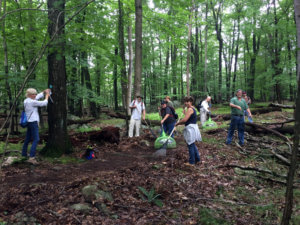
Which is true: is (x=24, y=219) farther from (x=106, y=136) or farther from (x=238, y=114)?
(x=238, y=114)

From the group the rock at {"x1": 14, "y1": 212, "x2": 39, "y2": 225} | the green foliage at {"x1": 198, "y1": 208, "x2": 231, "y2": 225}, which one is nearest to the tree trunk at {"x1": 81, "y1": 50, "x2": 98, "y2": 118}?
the rock at {"x1": 14, "y1": 212, "x2": 39, "y2": 225}

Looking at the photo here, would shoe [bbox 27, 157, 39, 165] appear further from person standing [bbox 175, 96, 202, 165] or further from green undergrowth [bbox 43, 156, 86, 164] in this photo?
person standing [bbox 175, 96, 202, 165]

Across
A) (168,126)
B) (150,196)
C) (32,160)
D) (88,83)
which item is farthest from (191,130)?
(88,83)

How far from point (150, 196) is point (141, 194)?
21 cm

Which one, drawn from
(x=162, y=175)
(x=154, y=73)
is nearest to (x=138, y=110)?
(x=162, y=175)

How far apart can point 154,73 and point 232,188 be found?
24.6 meters

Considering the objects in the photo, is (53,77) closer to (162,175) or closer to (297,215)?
(162,175)

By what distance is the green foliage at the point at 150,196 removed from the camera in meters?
3.43

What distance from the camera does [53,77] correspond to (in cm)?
559

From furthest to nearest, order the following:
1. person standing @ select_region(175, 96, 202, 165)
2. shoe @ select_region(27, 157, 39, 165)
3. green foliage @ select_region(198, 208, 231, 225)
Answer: person standing @ select_region(175, 96, 202, 165)
shoe @ select_region(27, 157, 39, 165)
green foliage @ select_region(198, 208, 231, 225)

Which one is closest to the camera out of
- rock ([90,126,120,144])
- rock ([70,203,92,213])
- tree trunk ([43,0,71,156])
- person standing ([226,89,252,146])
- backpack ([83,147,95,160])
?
rock ([70,203,92,213])

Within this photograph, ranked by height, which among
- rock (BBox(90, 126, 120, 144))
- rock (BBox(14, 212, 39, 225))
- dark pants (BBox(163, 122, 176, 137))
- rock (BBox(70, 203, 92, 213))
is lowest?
rock (BBox(70, 203, 92, 213))

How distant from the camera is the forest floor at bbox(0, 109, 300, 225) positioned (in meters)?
2.96

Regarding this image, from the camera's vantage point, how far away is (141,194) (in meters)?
3.66
